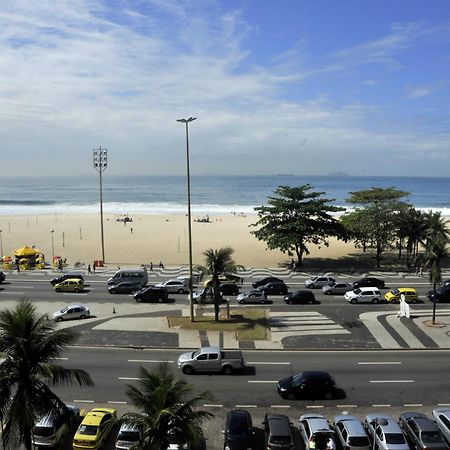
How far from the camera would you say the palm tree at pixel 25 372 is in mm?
15031

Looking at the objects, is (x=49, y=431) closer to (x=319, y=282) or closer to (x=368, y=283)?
(x=319, y=282)

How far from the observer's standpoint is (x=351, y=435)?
19156mm

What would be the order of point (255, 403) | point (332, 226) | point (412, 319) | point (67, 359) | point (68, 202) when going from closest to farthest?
point (255, 403)
point (67, 359)
point (412, 319)
point (332, 226)
point (68, 202)

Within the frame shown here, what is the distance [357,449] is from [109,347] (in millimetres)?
17870

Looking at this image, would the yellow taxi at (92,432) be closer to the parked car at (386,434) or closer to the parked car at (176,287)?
the parked car at (386,434)

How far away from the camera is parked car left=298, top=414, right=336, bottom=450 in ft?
62.3

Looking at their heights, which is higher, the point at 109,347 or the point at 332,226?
the point at 332,226

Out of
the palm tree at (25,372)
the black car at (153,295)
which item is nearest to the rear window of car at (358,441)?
the palm tree at (25,372)

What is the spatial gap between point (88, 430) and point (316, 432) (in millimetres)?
8650

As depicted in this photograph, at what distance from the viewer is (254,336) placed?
34.0 metres

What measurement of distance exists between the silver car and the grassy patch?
1394cm

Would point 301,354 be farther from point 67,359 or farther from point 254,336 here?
point 67,359

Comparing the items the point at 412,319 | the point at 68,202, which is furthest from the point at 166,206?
the point at 412,319

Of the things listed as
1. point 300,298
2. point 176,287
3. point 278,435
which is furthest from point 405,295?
point 278,435
